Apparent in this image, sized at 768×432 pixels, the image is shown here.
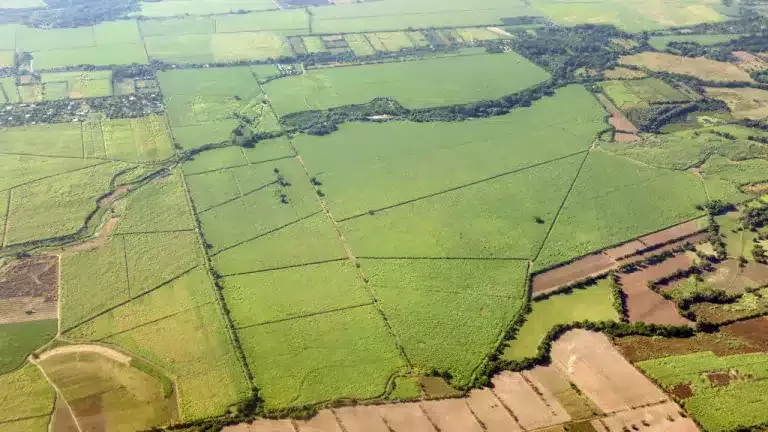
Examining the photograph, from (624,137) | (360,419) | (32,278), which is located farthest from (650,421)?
(32,278)

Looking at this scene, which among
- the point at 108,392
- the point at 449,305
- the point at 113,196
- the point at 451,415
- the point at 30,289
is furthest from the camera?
the point at 113,196

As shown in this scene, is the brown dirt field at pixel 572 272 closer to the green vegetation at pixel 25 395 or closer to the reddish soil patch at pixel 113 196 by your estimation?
the green vegetation at pixel 25 395

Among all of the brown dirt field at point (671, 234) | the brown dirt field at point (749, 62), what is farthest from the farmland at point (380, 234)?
the brown dirt field at point (749, 62)

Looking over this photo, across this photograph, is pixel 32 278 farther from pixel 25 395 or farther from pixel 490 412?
pixel 490 412

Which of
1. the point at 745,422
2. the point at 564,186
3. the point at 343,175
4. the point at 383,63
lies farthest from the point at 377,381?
the point at 383,63

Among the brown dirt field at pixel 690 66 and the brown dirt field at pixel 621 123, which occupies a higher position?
the brown dirt field at pixel 690 66

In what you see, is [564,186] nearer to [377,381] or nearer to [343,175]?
[343,175]

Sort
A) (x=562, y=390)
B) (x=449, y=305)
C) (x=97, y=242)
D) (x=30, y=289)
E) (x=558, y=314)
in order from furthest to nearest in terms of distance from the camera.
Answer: (x=97, y=242), (x=30, y=289), (x=449, y=305), (x=558, y=314), (x=562, y=390)
